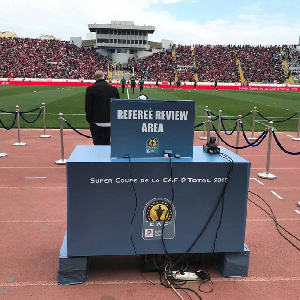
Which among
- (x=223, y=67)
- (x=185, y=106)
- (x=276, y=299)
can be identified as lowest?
(x=276, y=299)

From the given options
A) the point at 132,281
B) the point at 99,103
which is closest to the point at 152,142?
the point at 132,281

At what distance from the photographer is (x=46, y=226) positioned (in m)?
5.43

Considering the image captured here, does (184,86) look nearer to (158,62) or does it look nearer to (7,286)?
(158,62)

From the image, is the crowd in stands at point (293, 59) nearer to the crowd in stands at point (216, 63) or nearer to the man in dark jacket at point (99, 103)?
the crowd in stands at point (216, 63)

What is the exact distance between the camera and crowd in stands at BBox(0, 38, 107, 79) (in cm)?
6084

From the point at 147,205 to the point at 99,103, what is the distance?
360cm

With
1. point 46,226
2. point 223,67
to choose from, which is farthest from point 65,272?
point 223,67

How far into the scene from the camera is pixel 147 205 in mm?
3945

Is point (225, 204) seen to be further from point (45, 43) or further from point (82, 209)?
point (45, 43)

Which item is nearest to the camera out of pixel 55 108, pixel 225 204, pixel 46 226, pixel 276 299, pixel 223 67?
pixel 276 299

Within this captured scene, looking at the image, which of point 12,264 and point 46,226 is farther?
point 46,226

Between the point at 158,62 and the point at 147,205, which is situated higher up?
the point at 158,62

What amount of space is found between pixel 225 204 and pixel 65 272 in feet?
6.26

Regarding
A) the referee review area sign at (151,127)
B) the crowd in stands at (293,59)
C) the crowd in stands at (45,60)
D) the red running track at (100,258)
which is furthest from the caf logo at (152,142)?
the crowd in stands at (293,59)
